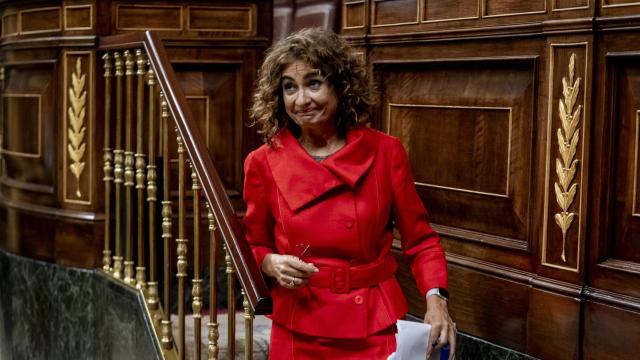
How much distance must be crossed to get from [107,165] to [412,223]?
7.31 ft

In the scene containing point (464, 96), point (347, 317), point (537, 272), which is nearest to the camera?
point (347, 317)

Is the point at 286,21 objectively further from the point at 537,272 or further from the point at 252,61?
the point at 537,272

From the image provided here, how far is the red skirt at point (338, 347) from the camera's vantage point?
296cm

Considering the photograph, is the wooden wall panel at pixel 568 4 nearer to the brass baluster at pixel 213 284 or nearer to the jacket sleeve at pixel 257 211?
the jacket sleeve at pixel 257 211

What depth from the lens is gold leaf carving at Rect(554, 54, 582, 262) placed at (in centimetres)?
345

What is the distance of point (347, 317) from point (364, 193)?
368mm

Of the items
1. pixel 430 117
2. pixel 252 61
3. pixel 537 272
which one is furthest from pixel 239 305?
pixel 537 272

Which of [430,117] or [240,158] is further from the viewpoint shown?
[240,158]

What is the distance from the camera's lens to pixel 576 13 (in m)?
3.43

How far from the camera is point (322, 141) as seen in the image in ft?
10.1

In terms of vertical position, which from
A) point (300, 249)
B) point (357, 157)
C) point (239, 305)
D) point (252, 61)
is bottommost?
point (239, 305)

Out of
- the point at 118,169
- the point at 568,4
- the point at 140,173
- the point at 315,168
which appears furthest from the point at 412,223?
the point at 118,169

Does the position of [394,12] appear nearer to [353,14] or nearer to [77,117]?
[353,14]

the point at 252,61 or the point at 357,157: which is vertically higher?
the point at 252,61
